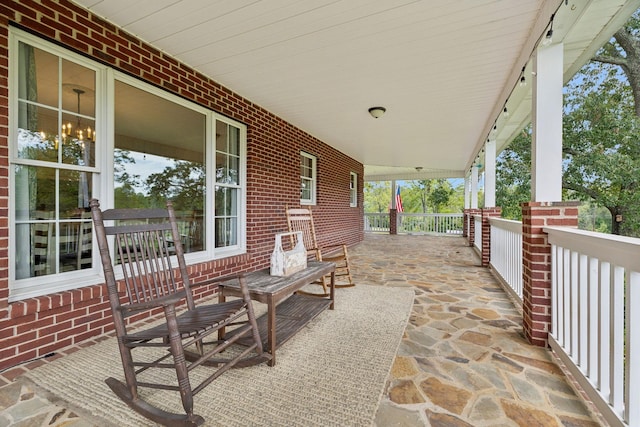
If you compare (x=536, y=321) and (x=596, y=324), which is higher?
→ (x=596, y=324)

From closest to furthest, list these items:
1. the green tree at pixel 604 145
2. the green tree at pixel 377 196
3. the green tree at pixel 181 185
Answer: the green tree at pixel 181 185
the green tree at pixel 604 145
the green tree at pixel 377 196

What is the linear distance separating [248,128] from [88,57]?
1.87 metres

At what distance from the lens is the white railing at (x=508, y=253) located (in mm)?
3197

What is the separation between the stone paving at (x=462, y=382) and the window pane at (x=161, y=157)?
1371 mm

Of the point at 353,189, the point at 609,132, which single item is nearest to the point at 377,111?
the point at 353,189

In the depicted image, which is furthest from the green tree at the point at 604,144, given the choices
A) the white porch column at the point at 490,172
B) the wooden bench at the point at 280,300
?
the wooden bench at the point at 280,300

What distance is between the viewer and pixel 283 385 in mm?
1658

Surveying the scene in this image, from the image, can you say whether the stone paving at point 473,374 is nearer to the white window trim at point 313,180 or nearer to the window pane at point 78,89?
the window pane at point 78,89

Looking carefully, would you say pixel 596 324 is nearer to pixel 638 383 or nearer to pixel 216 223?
pixel 638 383

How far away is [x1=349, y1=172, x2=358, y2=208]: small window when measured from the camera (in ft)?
26.2

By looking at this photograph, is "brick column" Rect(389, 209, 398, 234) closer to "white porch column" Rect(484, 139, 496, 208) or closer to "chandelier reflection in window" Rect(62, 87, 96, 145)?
"white porch column" Rect(484, 139, 496, 208)

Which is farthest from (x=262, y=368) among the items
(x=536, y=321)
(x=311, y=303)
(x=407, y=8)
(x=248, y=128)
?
(x=248, y=128)

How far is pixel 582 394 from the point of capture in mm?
1584

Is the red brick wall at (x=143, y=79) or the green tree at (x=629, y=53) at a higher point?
the green tree at (x=629, y=53)
